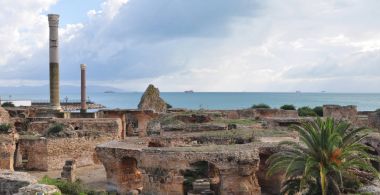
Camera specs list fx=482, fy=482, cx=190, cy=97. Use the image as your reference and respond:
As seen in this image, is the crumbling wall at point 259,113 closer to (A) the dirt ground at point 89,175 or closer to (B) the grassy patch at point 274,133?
(B) the grassy patch at point 274,133

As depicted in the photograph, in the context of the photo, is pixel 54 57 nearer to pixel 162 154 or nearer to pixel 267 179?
pixel 162 154

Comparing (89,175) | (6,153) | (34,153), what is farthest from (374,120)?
(6,153)

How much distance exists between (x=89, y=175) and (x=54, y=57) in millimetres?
18706

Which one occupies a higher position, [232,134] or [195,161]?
[232,134]

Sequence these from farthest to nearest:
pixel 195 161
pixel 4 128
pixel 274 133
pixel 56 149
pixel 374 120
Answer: pixel 374 120 → pixel 4 128 → pixel 56 149 → pixel 274 133 → pixel 195 161

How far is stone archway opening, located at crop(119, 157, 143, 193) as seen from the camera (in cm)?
1888

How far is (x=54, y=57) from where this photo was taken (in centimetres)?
3934

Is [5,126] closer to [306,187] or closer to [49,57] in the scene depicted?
[49,57]

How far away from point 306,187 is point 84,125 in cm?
1815

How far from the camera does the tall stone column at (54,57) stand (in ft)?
129

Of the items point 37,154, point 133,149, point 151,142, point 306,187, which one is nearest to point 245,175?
point 306,187

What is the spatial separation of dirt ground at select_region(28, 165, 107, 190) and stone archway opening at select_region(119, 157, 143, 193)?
1.16 meters

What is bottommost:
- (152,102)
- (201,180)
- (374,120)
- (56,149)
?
(201,180)

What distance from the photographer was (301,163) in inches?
557
